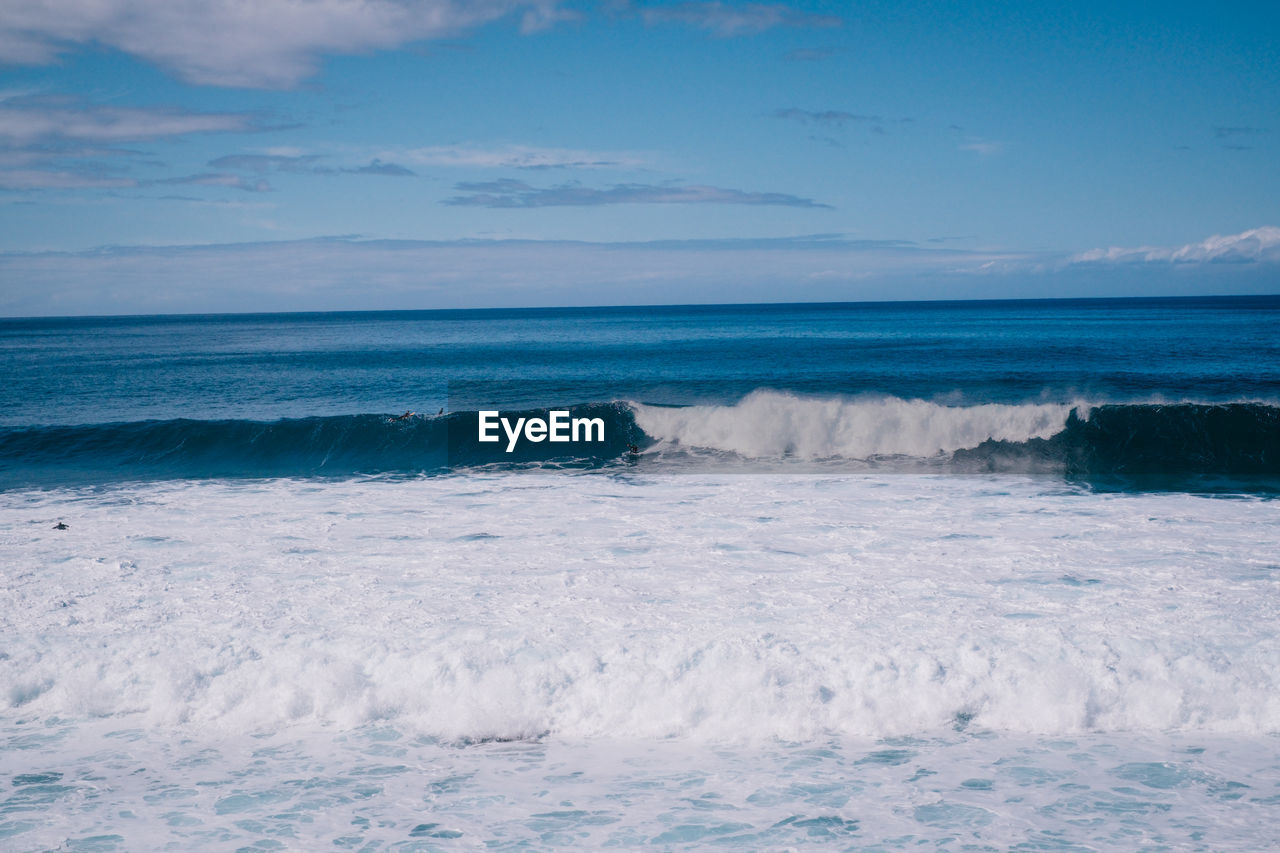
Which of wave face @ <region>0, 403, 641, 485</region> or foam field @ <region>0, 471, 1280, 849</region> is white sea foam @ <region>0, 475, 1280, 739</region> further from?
wave face @ <region>0, 403, 641, 485</region>

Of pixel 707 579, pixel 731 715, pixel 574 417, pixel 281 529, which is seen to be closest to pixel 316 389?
pixel 574 417

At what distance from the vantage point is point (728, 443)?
18047mm

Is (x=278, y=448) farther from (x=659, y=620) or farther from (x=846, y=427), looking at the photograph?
(x=659, y=620)

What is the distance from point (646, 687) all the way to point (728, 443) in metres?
12.2

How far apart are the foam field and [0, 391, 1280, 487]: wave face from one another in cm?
562

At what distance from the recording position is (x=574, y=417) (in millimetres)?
20172

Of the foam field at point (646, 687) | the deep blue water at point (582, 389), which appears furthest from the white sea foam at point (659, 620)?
the deep blue water at point (582, 389)

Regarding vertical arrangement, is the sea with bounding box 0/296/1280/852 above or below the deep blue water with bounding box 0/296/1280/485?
below

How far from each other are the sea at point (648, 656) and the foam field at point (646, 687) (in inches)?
1.2

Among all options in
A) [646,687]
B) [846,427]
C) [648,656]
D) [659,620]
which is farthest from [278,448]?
[646,687]

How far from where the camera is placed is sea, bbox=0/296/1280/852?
4746 millimetres

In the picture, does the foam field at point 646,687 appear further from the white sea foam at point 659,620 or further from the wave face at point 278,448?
the wave face at point 278,448

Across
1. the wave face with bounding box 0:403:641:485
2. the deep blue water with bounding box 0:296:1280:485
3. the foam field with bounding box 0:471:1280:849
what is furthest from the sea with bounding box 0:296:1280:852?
the deep blue water with bounding box 0:296:1280:485

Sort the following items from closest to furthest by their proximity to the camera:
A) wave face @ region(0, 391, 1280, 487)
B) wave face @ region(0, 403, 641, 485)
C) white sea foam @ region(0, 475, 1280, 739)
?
white sea foam @ region(0, 475, 1280, 739) < wave face @ region(0, 391, 1280, 487) < wave face @ region(0, 403, 641, 485)
